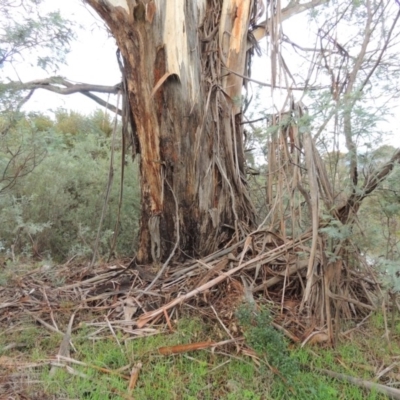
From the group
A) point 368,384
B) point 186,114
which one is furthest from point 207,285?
point 186,114

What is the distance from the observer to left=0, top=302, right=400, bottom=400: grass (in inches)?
92.1

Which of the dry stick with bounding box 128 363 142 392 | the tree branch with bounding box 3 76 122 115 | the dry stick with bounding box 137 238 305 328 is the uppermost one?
the tree branch with bounding box 3 76 122 115

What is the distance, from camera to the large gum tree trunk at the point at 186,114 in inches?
146

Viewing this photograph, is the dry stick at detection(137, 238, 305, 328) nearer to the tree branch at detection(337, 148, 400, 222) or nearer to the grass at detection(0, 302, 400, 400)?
the grass at detection(0, 302, 400, 400)

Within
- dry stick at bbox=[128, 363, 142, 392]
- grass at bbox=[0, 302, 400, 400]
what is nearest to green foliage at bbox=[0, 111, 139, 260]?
grass at bbox=[0, 302, 400, 400]

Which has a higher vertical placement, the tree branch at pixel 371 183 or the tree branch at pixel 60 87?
the tree branch at pixel 60 87

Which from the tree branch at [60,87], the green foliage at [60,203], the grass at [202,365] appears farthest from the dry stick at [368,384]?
the green foliage at [60,203]

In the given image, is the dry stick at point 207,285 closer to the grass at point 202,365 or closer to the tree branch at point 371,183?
the grass at point 202,365

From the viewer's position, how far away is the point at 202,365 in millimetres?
2574

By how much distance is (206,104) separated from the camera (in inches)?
159

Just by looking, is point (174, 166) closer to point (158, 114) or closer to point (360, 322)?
point (158, 114)

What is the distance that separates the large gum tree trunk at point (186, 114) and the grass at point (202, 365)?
1.25 meters

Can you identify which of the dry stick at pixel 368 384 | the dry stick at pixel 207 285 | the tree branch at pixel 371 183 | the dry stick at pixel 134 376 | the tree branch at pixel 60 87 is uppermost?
the tree branch at pixel 60 87

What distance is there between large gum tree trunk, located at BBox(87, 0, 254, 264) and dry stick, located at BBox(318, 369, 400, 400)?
1.76 meters
